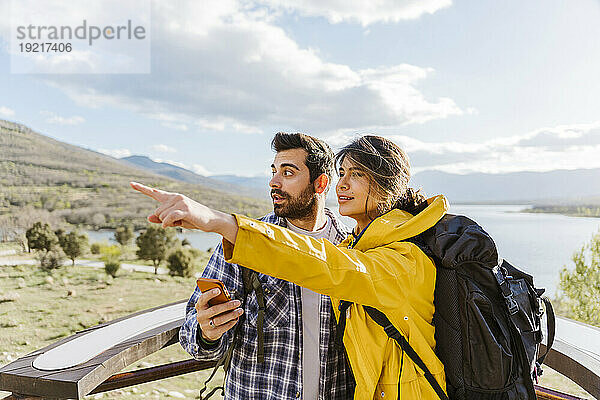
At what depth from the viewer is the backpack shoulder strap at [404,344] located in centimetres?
126

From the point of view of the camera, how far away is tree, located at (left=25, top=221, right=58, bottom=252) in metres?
12.4

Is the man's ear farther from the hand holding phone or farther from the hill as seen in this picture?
the hill

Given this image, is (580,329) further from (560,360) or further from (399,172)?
(399,172)

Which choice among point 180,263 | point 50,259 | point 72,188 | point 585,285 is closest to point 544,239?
point 585,285

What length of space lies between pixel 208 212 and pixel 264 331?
0.92m

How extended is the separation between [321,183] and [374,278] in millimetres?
956

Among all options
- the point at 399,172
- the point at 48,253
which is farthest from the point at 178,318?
the point at 48,253

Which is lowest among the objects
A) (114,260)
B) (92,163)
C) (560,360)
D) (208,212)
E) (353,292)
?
(114,260)

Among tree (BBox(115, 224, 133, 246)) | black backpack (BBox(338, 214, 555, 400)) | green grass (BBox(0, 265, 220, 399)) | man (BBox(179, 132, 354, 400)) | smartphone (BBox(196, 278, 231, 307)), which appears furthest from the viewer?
tree (BBox(115, 224, 133, 246))

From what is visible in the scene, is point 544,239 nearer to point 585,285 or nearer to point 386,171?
point 585,285

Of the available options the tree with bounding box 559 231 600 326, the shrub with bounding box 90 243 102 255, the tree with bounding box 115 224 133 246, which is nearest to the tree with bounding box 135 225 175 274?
the tree with bounding box 115 224 133 246

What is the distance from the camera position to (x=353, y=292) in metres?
1.09

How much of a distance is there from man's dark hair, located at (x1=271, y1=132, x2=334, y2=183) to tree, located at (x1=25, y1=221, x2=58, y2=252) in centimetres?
1247

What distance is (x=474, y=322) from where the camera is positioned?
1.26m
